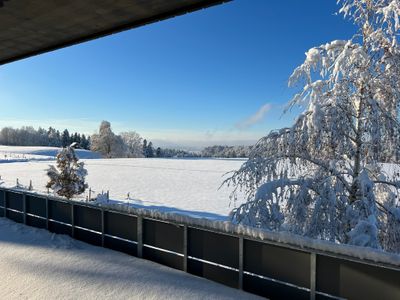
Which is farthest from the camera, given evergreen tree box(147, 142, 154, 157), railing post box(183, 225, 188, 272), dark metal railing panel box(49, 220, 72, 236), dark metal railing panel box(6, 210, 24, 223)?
evergreen tree box(147, 142, 154, 157)

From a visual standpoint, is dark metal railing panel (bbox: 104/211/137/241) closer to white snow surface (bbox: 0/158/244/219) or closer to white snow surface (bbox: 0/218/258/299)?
white snow surface (bbox: 0/218/258/299)

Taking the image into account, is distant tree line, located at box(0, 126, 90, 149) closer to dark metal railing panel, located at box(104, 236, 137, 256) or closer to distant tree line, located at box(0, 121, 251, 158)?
distant tree line, located at box(0, 121, 251, 158)

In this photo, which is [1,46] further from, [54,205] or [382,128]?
[382,128]

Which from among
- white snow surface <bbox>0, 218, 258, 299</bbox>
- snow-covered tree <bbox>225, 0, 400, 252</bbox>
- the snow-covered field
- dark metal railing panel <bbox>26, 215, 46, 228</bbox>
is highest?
snow-covered tree <bbox>225, 0, 400, 252</bbox>

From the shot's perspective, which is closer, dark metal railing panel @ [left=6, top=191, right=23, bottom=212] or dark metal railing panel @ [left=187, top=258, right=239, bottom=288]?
dark metal railing panel @ [left=187, top=258, right=239, bottom=288]

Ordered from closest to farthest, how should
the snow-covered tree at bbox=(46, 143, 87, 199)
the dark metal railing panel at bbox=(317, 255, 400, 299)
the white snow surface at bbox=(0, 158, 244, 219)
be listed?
the dark metal railing panel at bbox=(317, 255, 400, 299), the snow-covered tree at bbox=(46, 143, 87, 199), the white snow surface at bbox=(0, 158, 244, 219)

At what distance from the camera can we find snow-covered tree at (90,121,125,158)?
76.5 m

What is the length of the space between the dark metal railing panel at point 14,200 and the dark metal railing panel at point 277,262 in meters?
8.37

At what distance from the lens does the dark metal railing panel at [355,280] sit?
13.8ft

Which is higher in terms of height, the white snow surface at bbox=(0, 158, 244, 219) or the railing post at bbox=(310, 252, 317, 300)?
the railing post at bbox=(310, 252, 317, 300)

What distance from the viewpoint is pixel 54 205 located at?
952cm

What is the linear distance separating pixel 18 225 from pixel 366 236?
9.67 meters

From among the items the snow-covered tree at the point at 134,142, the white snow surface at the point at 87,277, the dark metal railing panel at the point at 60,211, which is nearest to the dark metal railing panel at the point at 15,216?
the dark metal railing panel at the point at 60,211

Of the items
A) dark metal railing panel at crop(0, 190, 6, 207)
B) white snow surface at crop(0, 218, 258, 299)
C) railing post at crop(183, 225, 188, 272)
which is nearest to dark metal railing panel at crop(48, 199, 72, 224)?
white snow surface at crop(0, 218, 258, 299)
